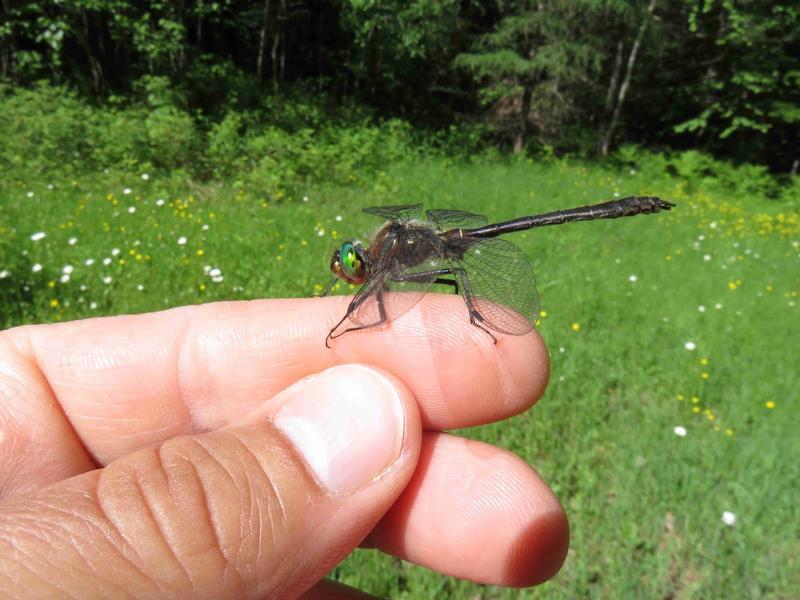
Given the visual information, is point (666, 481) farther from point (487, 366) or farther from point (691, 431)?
point (487, 366)

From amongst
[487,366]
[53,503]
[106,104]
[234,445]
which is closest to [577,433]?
[487,366]

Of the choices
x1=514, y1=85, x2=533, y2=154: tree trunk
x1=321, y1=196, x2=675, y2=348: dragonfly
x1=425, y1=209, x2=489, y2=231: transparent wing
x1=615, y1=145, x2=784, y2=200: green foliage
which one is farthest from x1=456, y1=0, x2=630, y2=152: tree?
x1=321, y1=196, x2=675, y2=348: dragonfly

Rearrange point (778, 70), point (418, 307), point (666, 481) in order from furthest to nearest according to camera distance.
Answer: point (778, 70), point (666, 481), point (418, 307)

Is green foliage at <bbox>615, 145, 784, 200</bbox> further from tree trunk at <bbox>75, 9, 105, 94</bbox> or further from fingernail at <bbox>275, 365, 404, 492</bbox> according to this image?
tree trunk at <bbox>75, 9, 105, 94</bbox>

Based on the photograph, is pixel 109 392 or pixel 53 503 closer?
pixel 53 503

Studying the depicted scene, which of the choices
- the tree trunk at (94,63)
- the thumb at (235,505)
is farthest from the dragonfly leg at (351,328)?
the tree trunk at (94,63)

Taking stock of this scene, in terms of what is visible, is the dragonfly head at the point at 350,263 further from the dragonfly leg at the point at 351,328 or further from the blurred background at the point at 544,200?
the blurred background at the point at 544,200
